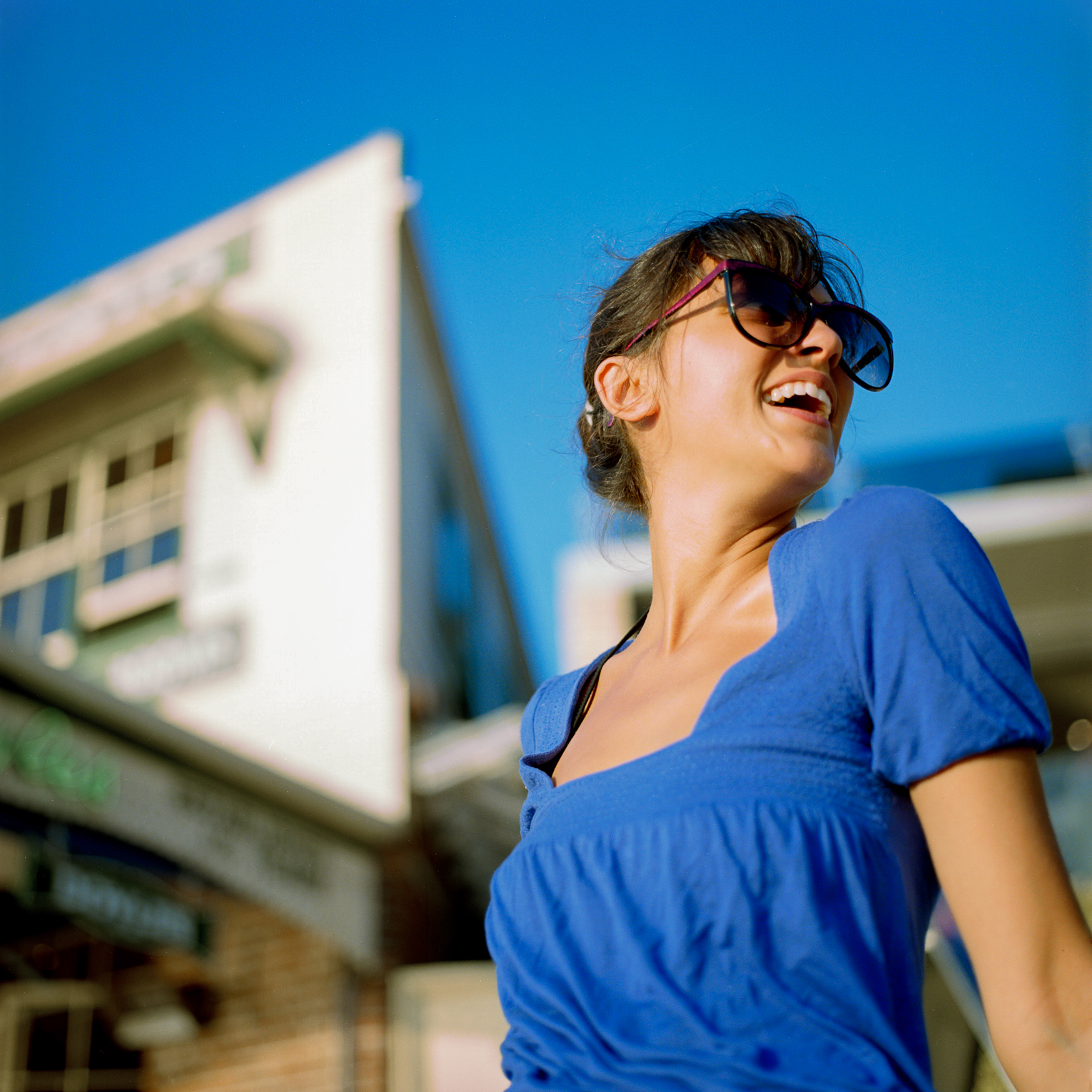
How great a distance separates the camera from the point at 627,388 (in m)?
1.55

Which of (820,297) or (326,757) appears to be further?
(326,757)

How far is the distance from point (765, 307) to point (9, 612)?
9158 mm

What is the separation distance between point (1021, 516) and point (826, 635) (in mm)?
7661

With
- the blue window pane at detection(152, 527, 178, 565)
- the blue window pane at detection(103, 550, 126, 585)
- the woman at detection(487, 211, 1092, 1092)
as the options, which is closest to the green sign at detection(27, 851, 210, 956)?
the blue window pane at detection(152, 527, 178, 565)

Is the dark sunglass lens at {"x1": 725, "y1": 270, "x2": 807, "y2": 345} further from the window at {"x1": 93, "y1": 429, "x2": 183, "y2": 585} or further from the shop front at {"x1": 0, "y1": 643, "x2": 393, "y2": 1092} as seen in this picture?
the window at {"x1": 93, "y1": 429, "x2": 183, "y2": 585}

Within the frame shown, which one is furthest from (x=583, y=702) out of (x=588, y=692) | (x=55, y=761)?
(x=55, y=761)

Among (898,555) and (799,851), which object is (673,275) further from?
(799,851)

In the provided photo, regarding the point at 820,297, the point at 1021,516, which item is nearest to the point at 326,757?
the point at 1021,516

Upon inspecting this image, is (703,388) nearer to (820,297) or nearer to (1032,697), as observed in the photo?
(820,297)

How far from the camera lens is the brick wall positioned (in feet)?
20.1

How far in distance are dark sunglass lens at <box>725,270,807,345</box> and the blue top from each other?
345 mm

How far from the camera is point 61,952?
6414 millimetres

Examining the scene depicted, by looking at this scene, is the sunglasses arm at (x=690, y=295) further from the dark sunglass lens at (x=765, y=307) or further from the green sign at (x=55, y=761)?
the green sign at (x=55, y=761)

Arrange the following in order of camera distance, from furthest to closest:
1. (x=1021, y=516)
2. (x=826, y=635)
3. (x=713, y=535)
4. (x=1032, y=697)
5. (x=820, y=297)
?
1. (x=1021, y=516)
2. (x=820, y=297)
3. (x=713, y=535)
4. (x=826, y=635)
5. (x=1032, y=697)
